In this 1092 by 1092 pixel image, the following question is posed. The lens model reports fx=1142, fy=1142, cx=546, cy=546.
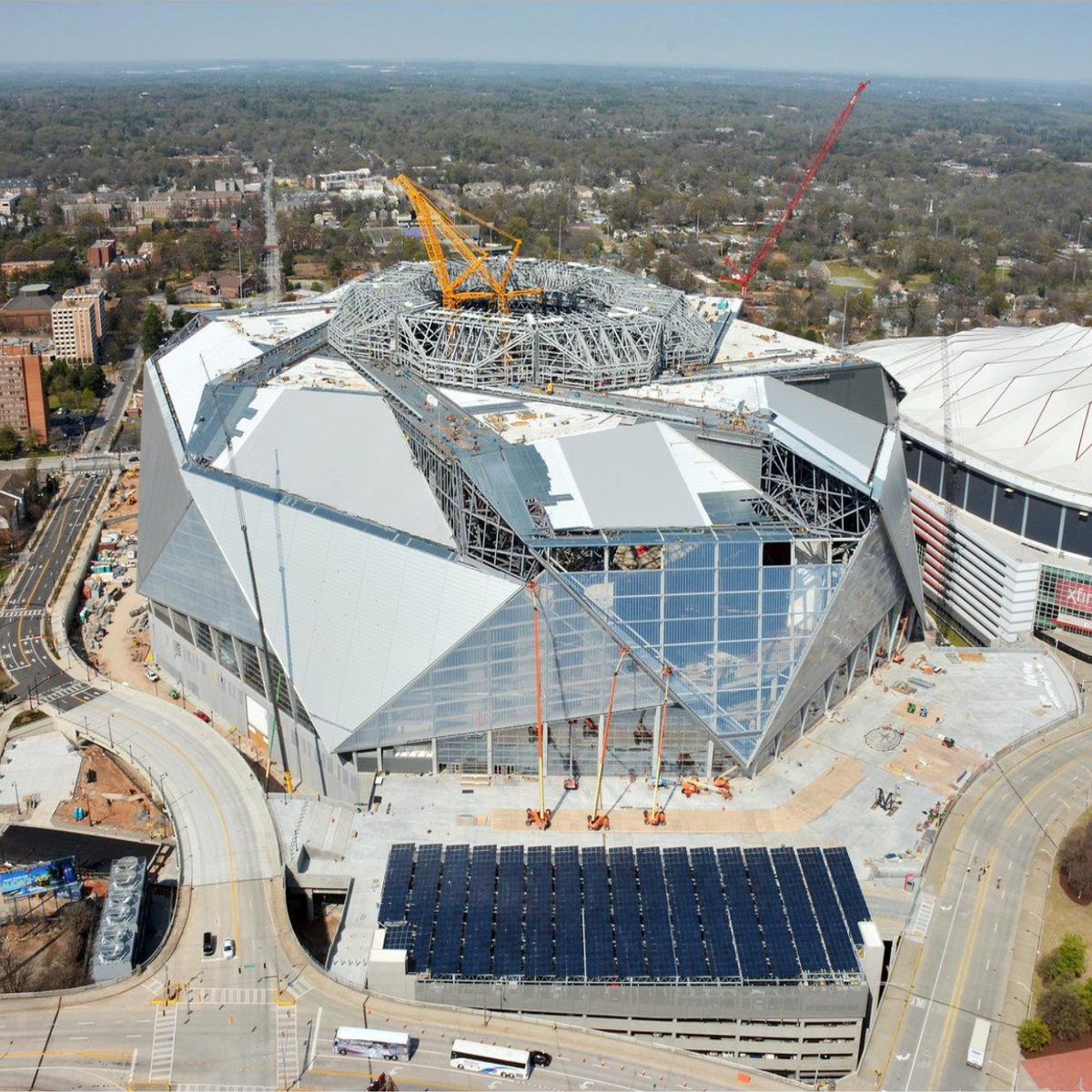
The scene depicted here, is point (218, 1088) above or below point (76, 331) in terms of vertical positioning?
below

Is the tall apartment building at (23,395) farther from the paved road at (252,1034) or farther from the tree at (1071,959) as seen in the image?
the tree at (1071,959)

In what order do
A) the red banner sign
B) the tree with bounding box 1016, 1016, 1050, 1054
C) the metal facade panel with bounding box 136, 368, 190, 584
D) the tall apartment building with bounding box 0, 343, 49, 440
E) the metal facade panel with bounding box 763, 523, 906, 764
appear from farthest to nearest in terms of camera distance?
the tall apartment building with bounding box 0, 343, 49, 440 → the red banner sign → the metal facade panel with bounding box 136, 368, 190, 584 → the metal facade panel with bounding box 763, 523, 906, 764 → the tree with bounding box 1016, 1016, 1050, 1054

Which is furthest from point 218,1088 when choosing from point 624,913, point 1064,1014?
point 1064,1014

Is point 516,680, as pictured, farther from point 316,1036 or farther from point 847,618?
point 316,1036

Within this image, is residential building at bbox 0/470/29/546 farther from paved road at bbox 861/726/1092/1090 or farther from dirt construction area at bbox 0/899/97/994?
paved road at bbox 861/726/1092/1090

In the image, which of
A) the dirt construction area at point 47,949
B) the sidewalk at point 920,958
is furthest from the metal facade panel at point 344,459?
the sidewalk at point 920,958

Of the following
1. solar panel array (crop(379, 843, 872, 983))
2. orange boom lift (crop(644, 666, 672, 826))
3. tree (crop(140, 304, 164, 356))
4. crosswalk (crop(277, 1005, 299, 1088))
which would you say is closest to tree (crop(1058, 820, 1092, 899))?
solar panel array (crop(379, 843, 872, 983))
